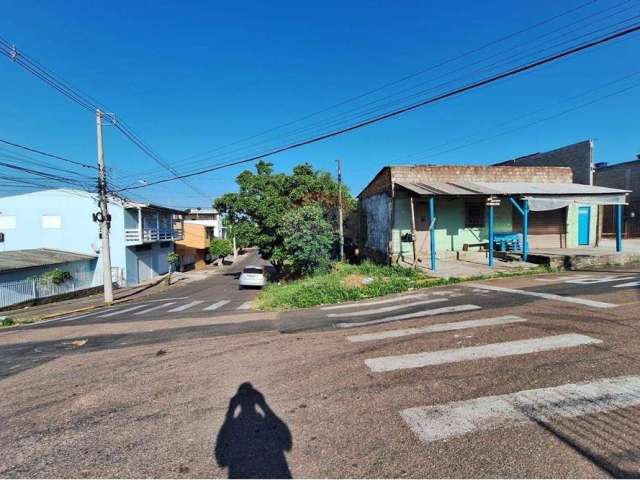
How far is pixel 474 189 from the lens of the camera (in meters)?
14.6

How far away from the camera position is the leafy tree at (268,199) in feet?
67.1

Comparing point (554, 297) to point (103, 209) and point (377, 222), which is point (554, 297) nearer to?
point (377, 222)

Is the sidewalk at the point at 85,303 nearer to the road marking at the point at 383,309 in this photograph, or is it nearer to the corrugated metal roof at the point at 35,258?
the corrugated metal roof at the point at 35,258

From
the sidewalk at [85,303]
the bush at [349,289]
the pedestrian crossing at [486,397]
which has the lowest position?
the sidewalk at [85,303]

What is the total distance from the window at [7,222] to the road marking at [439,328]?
3219 cm

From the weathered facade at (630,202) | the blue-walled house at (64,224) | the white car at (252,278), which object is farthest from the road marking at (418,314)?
the weathered facade at (630,202)

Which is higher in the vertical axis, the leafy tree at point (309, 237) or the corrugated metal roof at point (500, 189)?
the corrugated metal roof at point (500, 189)

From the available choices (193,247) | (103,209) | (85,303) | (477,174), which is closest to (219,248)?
(193,247)

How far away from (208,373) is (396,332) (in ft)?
10.4

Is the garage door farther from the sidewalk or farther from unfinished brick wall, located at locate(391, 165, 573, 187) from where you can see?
unfinished brick wall, located at locate(391, 165, 573, 187)

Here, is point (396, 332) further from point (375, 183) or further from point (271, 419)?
point (375, 183)

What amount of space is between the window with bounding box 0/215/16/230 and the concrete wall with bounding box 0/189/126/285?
0.10 m

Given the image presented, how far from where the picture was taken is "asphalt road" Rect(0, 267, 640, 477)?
2.46m

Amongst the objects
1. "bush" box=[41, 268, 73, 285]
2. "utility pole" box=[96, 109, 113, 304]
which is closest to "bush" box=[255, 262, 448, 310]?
"utility pole" box=[96, 109, 113, 304]
